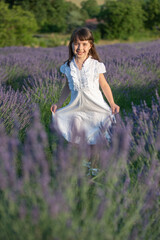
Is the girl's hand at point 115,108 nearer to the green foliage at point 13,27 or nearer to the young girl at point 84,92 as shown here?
the young girl at point 84,92

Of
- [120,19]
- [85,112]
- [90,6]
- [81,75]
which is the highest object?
[81,75]

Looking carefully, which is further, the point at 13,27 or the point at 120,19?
the point at 120,19

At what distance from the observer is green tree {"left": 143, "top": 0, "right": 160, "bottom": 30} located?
34812 millimetres

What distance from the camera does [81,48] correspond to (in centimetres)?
225

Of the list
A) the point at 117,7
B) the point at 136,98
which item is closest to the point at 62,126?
the point at 136,98

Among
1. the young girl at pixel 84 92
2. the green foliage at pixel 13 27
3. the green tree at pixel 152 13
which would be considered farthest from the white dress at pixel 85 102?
the green tree at pixel 152 13

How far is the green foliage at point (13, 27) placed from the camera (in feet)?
58.7

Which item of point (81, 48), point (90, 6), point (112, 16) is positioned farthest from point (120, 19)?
point (90, 6)

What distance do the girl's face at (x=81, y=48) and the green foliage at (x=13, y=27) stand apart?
16.7m

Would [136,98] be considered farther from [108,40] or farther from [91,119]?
[108,40]

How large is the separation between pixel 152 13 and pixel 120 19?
199 inches

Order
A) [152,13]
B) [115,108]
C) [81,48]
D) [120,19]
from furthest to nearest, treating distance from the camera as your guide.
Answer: [152,13], [120,19], [81,48], [115,108]

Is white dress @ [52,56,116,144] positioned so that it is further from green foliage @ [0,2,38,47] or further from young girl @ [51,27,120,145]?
green foliage @ [0,2,38,47]

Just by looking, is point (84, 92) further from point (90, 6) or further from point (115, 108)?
point (90, 6)
